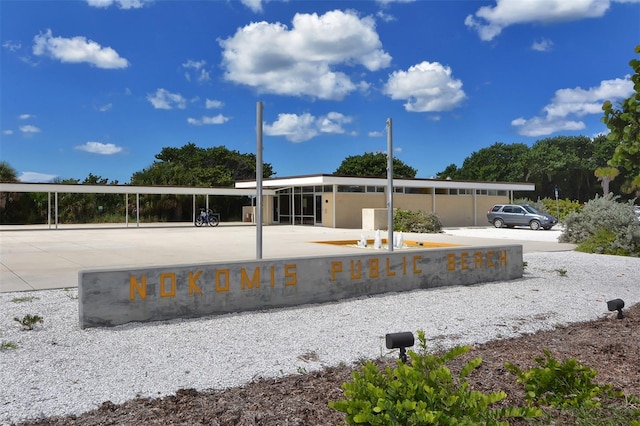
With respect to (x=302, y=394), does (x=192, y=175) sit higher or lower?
higher

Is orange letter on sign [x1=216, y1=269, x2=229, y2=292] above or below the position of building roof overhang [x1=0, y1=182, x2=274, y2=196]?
below

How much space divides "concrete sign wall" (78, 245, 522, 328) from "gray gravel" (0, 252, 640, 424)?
0.76 ft

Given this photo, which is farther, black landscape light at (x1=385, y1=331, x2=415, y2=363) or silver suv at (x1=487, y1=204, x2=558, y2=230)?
silver suv at (x1=487, y1=204, x2=558, y2=230)

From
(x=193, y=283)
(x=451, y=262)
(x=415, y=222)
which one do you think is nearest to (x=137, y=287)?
(x=193, y=283)

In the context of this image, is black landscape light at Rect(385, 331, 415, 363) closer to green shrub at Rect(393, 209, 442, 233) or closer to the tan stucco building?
green shrub at Rect(393, 209, 442, 233)

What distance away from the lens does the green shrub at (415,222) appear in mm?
27750

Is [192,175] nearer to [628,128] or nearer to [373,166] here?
[373,166]

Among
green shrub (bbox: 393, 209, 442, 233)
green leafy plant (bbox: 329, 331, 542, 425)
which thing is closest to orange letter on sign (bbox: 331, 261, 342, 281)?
green leafy plant (bbox: 329, 331, 542, 425)

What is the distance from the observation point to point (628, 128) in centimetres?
338

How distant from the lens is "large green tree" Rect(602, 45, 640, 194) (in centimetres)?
331

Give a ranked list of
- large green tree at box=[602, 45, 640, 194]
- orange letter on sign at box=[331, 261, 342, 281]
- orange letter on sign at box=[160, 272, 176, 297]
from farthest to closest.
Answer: orange letter on sign at box=[331, 261, 342, 281] → orange letter on sign at box=[160, 272, 176, 297] → large green tree at box=[602, 45, 640, 194]

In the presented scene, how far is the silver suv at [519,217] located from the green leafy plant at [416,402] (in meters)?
29.9

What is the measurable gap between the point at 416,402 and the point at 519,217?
3111 cm

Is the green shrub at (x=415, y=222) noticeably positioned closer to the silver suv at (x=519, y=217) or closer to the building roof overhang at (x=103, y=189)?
the silver suv at (x=519, y=217)
